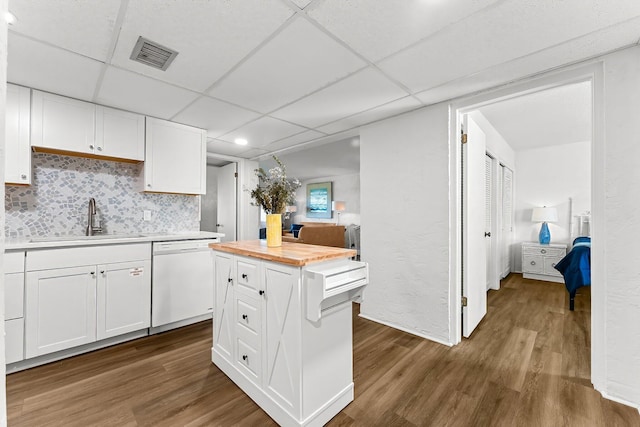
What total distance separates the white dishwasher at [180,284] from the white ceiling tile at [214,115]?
134 centimetres

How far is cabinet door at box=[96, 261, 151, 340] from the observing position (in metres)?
2.41

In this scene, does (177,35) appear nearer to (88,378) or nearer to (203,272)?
(203,272)

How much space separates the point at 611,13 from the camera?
1.44 m

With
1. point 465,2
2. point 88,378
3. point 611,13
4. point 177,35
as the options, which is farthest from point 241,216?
point 611,13

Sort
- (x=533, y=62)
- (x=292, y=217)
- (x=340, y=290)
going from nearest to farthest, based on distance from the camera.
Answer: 1. (x=340, y=290)
2. (x=533, y=62)
3. (x=292, y=217)

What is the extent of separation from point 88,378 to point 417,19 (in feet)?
10.6

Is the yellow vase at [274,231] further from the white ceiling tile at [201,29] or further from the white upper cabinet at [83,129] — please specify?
the white upper cabinet at [83,129]

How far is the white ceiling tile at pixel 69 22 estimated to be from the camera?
1378mm

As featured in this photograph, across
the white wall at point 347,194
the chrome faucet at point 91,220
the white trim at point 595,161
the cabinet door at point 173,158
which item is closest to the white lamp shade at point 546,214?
the white trim at point 595,161

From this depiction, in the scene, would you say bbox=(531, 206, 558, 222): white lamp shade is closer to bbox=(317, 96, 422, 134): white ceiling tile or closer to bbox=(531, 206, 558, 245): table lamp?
bbox=(531, 206, 558, 245): table lamp

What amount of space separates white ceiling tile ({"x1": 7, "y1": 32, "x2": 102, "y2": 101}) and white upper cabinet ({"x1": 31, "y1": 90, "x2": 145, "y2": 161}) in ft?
0.47

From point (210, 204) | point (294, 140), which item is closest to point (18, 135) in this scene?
point (294, 140)

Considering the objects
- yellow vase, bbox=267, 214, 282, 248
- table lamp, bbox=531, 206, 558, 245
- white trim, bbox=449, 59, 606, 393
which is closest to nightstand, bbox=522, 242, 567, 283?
table lamp, bbox=531, 206, 558, 245

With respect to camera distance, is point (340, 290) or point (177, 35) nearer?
point (340, 290)
